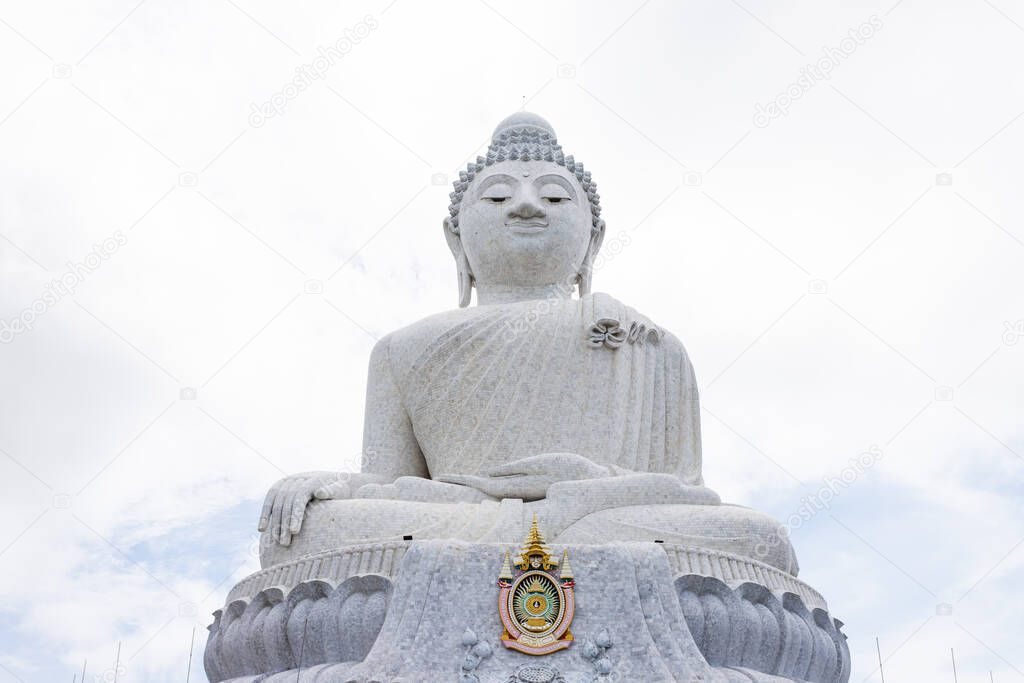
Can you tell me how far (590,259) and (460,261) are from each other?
108 cm

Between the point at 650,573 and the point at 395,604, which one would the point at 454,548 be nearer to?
the point at 395,604

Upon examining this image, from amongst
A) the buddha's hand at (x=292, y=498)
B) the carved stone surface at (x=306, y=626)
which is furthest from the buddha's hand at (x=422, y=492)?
the carved stone surface at (x=306, y=626)

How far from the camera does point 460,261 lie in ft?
34.7

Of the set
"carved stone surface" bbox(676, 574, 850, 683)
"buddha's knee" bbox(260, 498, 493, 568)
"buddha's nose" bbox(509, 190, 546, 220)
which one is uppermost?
"buddha's nose" bbox(509, 190, 546, 220)

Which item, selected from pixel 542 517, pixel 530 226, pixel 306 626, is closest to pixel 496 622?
pixel 542 517

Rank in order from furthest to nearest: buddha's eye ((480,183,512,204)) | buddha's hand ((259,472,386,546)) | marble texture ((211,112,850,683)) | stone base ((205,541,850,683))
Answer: buddha's eye ((480,183,512,204)) → buddha's hand ((259,472,386,546)) → marble texture ((211,112,850,683)) → stone base ((205,541,850,683))

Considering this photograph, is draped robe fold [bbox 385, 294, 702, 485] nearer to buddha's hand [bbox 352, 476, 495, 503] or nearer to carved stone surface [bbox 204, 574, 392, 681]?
buddha's hand [bbox 352, 476, 495, 503]

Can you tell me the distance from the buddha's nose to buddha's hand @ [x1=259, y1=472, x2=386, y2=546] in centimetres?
278

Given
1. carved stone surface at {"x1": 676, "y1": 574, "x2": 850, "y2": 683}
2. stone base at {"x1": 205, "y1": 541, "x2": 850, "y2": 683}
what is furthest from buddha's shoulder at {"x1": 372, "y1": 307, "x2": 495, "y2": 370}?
carved stone surface at {"x1": 676, "y1": 574, "x2": 850, "y2": 683}

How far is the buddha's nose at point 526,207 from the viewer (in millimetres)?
9781

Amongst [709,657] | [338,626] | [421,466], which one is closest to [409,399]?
[421,466]

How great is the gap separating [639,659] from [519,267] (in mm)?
4138

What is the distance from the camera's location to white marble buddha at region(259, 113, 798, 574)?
24.6ft

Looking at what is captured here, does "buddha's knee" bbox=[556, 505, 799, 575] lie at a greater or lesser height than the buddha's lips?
lesser
